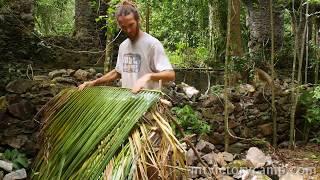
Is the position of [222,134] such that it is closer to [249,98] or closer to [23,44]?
[249,98]

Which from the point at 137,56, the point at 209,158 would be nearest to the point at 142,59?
the point at 137,56

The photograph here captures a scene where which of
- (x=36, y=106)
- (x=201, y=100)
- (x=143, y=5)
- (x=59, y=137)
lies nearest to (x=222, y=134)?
(x=201, y=100)

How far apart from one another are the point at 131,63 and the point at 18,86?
1856 millimetres

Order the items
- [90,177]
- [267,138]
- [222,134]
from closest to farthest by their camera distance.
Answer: [90,177], [222,134], [267,138]

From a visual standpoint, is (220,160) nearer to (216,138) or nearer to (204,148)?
(204,148)

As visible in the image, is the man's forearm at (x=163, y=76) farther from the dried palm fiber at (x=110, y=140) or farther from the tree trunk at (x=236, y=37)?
the tree trunk at (x=236, y=37)

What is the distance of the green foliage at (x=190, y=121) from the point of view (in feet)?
18.3

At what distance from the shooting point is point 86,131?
6.13ft

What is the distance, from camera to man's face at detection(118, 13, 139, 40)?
2264 millimetres

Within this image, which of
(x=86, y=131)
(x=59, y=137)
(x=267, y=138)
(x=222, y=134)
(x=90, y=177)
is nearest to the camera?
(x=90, y=177)

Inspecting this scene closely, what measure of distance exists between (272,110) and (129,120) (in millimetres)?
5027

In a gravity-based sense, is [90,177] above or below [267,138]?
above

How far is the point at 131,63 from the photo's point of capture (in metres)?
2.50

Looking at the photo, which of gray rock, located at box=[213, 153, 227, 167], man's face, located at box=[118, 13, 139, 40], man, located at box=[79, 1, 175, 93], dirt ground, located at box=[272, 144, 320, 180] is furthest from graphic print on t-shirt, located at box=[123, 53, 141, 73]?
dirt ground, located at box=[272, 144, 320, 180]
